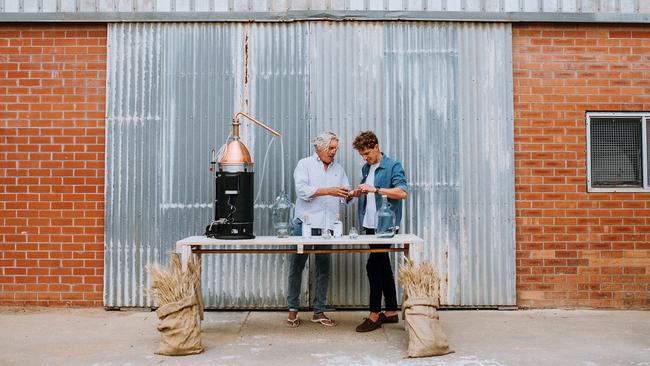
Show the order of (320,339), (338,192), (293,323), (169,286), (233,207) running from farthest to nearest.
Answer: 1. (293,323)
2. (338,192)
3. (233,207)
4. (320,339)
5. (169,286)

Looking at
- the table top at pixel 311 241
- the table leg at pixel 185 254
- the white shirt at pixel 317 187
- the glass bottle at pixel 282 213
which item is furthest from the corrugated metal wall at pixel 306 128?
the table leg at pixel 185 254

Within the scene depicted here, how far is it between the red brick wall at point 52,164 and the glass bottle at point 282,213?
2.26 metres

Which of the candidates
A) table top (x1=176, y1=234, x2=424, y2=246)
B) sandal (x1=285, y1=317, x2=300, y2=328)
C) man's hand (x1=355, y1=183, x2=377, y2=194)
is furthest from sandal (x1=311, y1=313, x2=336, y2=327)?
man's hand (x1=355, y1=183, x2=377, y2=194)

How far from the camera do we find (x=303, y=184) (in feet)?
21.0

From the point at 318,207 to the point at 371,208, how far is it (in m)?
0.56

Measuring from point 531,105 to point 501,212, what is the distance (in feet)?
4.41

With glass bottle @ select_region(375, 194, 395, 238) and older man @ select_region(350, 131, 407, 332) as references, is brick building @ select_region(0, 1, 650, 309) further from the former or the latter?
glass bottle @ select_region(375, 194, 395, 238)

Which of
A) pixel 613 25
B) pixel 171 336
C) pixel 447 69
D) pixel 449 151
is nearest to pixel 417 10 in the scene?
pixel 447 69

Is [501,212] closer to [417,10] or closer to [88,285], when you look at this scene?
[417,10]

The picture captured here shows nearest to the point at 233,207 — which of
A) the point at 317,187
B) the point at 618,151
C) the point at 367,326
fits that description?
the point at 317,187

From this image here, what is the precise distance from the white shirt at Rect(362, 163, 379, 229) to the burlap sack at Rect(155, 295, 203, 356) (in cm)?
205

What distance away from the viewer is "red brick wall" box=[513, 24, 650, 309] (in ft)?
24.1

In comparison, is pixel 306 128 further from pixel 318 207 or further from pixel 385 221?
pixel 385 221

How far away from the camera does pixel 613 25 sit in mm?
7508
